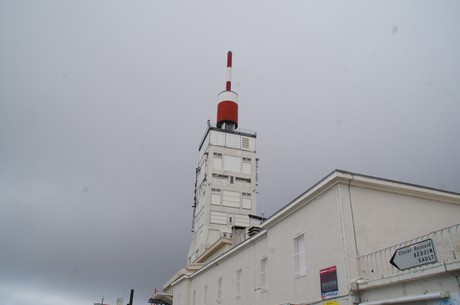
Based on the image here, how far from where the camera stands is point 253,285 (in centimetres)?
1744

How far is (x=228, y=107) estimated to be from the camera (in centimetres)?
5622

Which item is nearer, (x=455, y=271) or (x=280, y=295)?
(x=455, y=271)

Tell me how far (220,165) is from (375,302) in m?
42.1

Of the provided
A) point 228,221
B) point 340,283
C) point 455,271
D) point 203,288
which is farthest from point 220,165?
point 455,271

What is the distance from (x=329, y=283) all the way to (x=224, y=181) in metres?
39.5

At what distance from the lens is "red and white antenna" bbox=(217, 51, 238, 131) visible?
56.0 metres

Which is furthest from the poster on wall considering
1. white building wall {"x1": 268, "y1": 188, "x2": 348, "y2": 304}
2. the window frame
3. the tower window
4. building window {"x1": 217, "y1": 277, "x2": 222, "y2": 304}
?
the tower window

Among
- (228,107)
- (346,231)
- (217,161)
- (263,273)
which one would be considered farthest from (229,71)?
(346,231)

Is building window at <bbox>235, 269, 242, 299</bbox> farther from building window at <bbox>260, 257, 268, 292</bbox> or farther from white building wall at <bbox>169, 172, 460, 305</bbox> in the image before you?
white building wall at <bbox>169, 172, 460, 305</bbox>

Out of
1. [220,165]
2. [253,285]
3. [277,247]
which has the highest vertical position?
[220,165]

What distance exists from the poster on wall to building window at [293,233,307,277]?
1266 mm

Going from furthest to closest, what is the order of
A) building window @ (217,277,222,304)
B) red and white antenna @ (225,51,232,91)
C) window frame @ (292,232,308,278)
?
Answer: red and white antenna @ (225,51,232,91)
building window @ (217,277,222,304)
window frame @ (292,232,308,278)

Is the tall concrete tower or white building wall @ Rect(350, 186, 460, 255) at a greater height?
the tall concrete tower

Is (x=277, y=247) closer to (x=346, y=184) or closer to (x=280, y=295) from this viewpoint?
(x=280, y=295)
